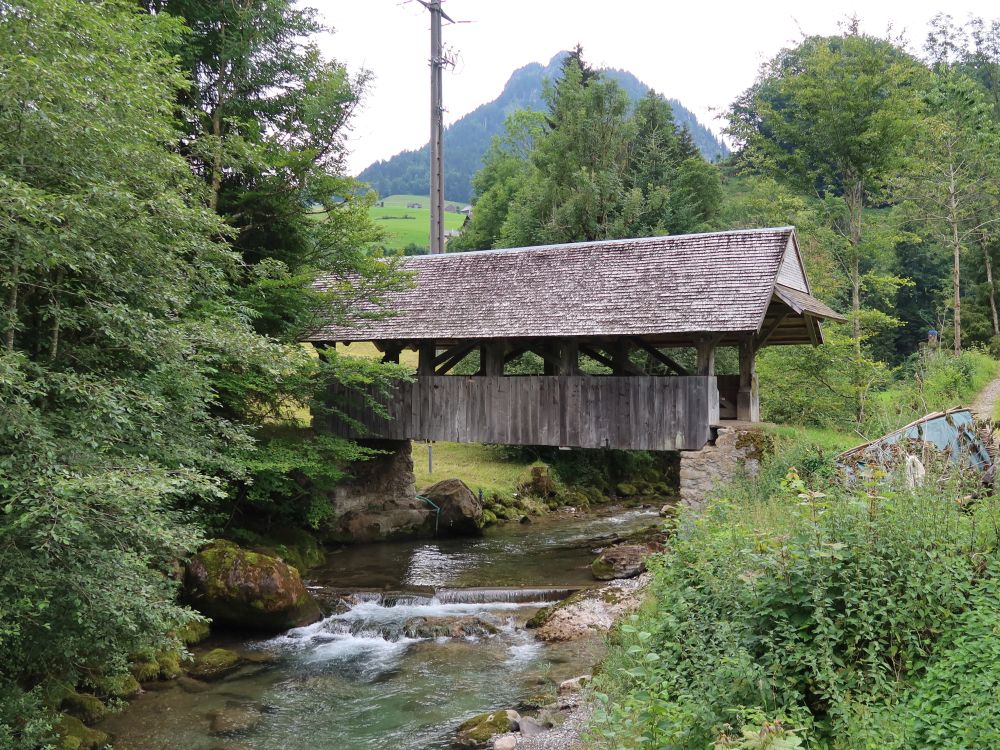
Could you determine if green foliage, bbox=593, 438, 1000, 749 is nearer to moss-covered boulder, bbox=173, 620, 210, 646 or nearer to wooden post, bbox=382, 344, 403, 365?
moss-covered boulder, bbox=173, 620, 210, 646

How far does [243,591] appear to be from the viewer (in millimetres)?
Result: 9508

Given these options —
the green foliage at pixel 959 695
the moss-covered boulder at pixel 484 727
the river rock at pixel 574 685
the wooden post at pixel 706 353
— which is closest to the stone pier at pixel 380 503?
the wooden post at pixel 706 353

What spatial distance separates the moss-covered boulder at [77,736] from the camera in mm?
6301

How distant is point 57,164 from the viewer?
5770 mm

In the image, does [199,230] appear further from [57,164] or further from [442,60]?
[442,60]

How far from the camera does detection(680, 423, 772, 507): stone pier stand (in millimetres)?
11031

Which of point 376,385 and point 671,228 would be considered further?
point 671,228

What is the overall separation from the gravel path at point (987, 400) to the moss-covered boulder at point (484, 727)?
12163 mm

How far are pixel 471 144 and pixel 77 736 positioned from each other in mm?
123139

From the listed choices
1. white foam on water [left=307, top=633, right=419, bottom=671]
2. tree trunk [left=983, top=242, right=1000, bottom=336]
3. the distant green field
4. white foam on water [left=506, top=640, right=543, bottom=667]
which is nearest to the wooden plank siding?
white foam on water [left=506, top=640, right=543, bottom=667]

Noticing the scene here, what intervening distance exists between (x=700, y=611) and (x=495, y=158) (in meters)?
30.4

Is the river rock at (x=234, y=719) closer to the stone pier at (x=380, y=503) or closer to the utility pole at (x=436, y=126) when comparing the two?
the stone pier at (x=380, y=503)

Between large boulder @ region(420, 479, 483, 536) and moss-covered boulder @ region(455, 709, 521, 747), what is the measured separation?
8848 mm

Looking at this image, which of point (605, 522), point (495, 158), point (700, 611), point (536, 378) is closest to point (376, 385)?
point (536, 378)
